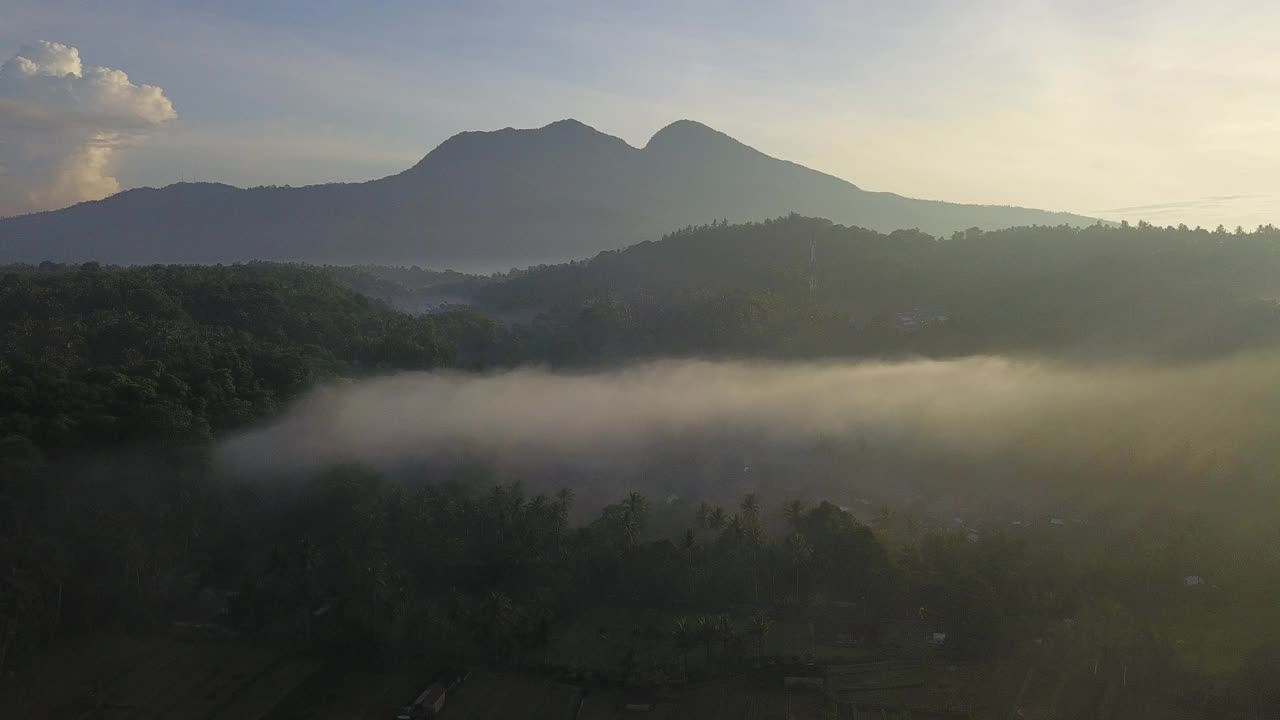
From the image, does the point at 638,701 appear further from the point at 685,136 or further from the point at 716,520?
the point at 685,136

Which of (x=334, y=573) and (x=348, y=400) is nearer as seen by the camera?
(x=334, y=573)

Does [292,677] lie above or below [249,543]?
below

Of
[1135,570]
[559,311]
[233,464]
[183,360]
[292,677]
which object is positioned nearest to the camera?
[292,677]

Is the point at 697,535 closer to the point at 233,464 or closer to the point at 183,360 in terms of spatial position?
the point at 233,464

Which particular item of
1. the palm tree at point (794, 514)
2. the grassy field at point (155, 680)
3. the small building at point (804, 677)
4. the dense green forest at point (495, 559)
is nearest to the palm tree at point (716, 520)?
the dense green forest at point (495, 559)

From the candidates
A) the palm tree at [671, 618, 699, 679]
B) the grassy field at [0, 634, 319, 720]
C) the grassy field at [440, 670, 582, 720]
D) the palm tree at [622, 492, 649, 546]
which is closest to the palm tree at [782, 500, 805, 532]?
the palm tree at [622, 492, 649, 546]

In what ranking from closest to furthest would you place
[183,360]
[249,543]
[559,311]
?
[249,543], [183,360], [559,311]

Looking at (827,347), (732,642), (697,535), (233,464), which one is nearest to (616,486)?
(697,535)
